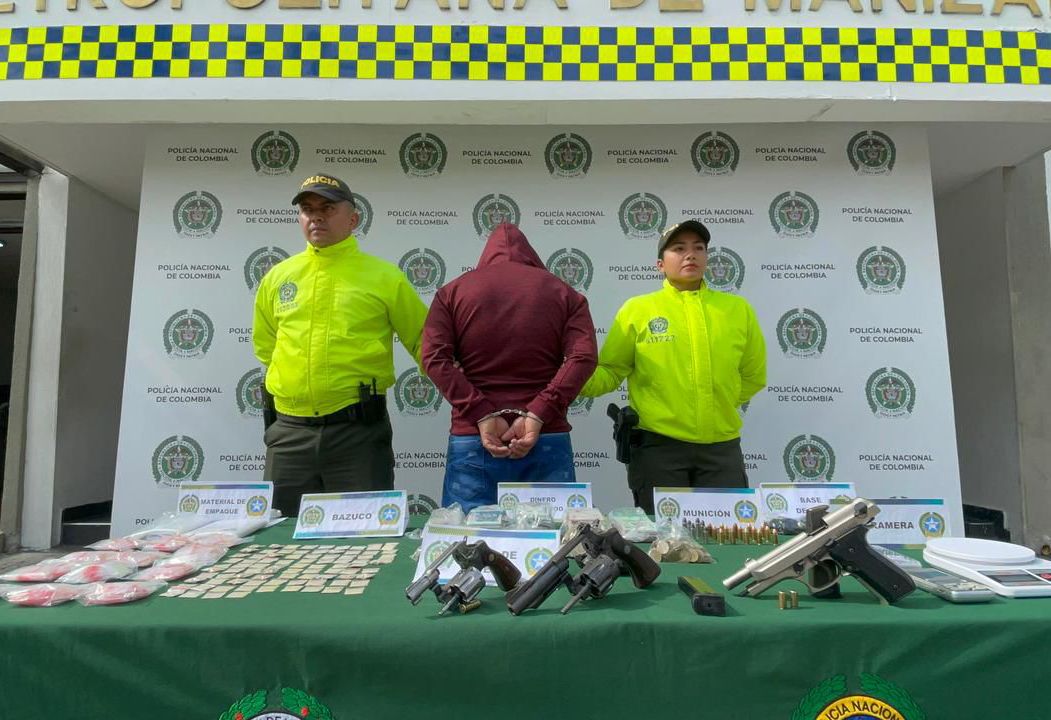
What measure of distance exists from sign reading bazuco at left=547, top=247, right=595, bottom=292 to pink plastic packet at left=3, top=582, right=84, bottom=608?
9.15ft

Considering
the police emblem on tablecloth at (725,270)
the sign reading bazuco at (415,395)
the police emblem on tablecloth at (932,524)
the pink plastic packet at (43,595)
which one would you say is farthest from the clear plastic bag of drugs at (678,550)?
the police emblem on tablecloth at (725,270)

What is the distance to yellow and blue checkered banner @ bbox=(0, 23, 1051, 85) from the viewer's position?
113 inches

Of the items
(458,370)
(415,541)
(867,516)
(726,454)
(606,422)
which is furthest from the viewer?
(606,422)

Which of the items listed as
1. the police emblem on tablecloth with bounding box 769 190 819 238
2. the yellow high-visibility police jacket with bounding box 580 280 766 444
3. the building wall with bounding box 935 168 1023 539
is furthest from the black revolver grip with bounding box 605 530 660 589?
the building wall with bounding box 935 168 1023 539

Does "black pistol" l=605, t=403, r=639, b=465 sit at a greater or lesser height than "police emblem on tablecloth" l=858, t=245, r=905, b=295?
lesser

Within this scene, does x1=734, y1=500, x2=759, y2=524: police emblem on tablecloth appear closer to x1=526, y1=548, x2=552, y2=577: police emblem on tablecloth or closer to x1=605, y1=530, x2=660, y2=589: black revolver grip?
x1=605, y1=530, x2=660, y2=589: black revolver grip

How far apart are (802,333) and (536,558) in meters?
2.85

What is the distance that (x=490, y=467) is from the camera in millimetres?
1966

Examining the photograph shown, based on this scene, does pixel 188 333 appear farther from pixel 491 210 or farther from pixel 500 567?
pixel 500 567

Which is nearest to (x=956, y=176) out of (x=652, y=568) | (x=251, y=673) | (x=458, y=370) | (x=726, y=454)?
(x=726, y=454)

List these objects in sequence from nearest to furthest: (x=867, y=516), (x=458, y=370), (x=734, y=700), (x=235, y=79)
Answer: (x=734, y=700), (x=867, y=516), (x=458, y=370), (x=235, y=79)

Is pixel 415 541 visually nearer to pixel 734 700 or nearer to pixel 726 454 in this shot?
pixel 734 700

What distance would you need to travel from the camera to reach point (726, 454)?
2.28m

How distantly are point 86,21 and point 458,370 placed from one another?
8.79 feet
